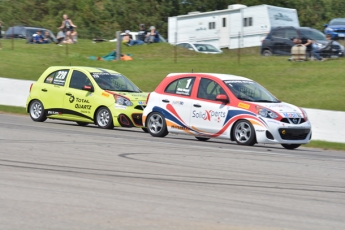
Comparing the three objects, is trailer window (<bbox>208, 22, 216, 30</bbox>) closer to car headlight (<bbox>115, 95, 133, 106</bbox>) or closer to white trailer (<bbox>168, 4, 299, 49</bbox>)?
white trailer (<bbox>168, 4, 299, 49</bbox>)

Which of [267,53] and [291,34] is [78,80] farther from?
[267,53]

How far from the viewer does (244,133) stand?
607 inches

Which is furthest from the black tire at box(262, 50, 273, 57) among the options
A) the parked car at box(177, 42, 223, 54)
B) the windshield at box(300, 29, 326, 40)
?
the parked car at box(177, 42, 223, 54)

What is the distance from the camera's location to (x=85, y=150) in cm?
1242

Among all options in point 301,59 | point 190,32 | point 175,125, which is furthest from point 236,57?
point 175,125

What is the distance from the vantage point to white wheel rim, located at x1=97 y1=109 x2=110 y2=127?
1827 cm

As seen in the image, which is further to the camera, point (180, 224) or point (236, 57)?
point (236, 57)

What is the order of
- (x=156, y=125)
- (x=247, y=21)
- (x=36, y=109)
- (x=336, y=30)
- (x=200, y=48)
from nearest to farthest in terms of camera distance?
(x=156, y=125), (x=36, y=109), (x=336, y=30), (x=200, y=48), (x=247, y=21)

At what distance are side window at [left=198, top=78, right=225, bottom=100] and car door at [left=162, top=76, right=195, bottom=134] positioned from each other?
0.23 m

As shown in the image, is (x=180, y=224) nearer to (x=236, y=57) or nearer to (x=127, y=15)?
(x=236, y=57)

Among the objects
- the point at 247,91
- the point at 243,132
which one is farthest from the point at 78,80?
the point at 243,132

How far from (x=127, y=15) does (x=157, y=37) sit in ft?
74.4

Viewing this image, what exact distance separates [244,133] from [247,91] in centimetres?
114

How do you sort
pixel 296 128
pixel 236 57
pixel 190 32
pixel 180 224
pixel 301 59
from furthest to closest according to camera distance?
1. pixel 190 32
2. pixel 236 57
3. pixel 301 59
4. pixel 296 128
5. pixel 180 224
